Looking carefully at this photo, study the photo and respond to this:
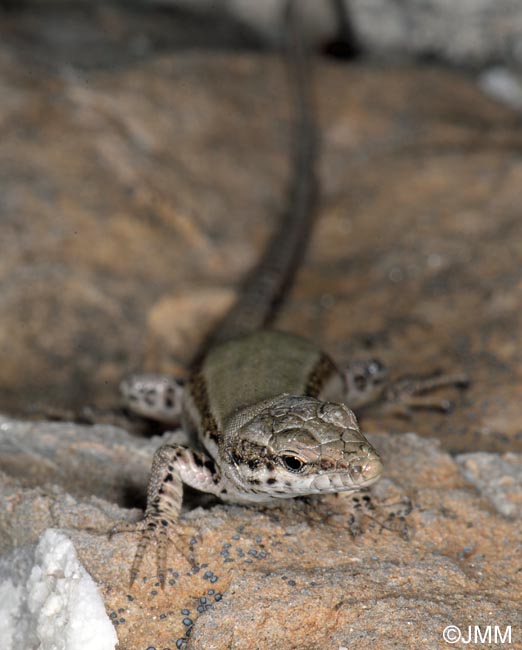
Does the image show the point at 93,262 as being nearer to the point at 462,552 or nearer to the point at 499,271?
the point at 499,271

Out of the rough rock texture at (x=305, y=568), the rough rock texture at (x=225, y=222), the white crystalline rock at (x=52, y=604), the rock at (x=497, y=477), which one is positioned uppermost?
the rough rock texture at (x=225, y=222)

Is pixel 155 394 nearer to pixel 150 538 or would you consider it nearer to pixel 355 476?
pixel 150 538

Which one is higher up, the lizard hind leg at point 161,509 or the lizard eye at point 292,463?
the lizard eye at point 292,463

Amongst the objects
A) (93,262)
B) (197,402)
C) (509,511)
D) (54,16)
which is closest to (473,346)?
(509,511)

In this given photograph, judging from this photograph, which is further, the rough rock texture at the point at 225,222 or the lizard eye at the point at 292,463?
the rough rock texture at the point at 225,222

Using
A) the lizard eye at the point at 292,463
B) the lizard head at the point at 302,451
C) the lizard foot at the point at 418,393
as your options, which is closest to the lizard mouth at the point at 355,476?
the lizard head at the point at 302,451

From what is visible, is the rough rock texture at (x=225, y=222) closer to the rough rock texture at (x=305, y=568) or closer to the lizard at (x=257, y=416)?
the lizard at (x=257, y=416)

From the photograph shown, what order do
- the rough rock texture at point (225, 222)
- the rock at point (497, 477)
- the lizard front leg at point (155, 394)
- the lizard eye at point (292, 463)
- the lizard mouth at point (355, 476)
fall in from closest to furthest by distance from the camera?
the lizard mouth at point (355, 476), the lizard eye at point (292, 463), the rock at point (497, 477), the lizard front leg at point (155, 394), the rough rock texture at point (225, 222)

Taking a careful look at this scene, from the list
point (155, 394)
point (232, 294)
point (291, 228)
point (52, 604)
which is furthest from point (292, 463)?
point (291, 228)

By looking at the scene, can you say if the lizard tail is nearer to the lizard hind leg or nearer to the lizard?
the lizard
